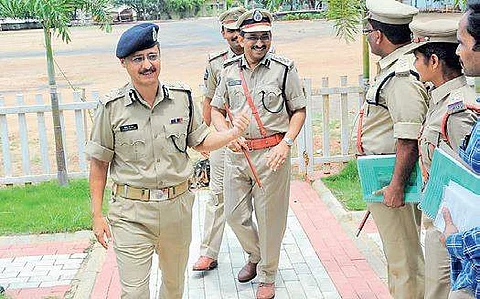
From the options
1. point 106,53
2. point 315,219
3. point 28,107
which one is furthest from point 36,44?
point 315,219

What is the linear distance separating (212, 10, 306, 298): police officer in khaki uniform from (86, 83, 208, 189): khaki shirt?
86cm

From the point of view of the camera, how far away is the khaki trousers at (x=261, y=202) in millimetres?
4410

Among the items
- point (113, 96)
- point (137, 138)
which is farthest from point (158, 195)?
point (113, 96)

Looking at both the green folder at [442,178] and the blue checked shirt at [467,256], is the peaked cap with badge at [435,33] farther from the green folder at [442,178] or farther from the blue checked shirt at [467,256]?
the blue checked shirt at [467,256]

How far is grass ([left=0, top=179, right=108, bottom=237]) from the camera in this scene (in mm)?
6113

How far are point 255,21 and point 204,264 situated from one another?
181 centimetres

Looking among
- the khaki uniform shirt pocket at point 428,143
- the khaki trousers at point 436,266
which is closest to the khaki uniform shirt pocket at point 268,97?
the khaki uniform shirt pocket at point 428,143

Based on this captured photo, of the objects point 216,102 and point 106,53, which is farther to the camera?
point 106,53

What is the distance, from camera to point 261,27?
432cm

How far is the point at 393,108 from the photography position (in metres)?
3.44

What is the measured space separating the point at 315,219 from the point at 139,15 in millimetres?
53887

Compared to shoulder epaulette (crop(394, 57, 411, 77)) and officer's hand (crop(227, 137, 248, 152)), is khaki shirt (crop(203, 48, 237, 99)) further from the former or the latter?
shoulder epaulette (crop(394, 57, 411, 77))

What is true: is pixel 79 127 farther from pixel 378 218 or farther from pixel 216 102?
pixel 378 218

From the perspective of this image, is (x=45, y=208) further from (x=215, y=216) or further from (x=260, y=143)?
(x=260, y=143)
